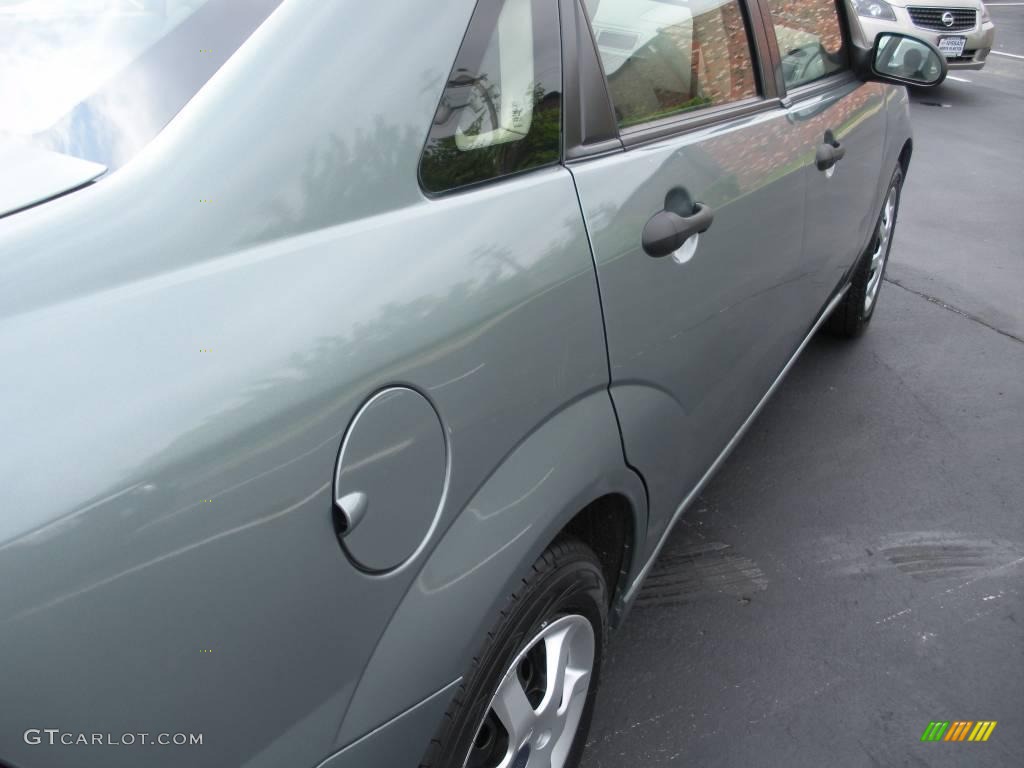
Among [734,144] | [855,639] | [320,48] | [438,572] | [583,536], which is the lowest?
[855,639]

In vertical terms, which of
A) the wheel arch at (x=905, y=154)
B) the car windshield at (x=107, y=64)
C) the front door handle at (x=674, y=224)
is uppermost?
the car windshield at (x=107, y=64)

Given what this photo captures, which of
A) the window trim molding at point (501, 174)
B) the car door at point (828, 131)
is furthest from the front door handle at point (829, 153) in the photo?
the window trim molding at point (501, 174)

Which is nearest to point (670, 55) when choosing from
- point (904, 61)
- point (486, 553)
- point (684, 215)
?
point (684, 215)

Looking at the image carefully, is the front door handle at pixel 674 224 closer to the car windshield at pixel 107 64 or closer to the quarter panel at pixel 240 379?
the quarter panel at pixel 240 379

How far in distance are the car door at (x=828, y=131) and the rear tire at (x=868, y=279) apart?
0.36m

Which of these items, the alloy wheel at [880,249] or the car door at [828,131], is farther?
the alloy wheel at [880,249]

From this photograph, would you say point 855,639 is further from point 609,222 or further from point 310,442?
point 310,442

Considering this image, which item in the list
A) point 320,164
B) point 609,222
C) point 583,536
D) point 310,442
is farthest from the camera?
point 583,536

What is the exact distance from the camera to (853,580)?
9.11 feet

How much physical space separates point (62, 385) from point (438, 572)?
54 centimetres

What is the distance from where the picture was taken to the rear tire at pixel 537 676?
1.39 meters

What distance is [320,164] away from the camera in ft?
3.87

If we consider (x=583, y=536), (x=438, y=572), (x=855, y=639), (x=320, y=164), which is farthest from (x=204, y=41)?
(x=855, y=639)

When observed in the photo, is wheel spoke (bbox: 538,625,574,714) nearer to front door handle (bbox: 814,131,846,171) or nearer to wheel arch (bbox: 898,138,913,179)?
front door handle (bbox: 814,131,846,171)
